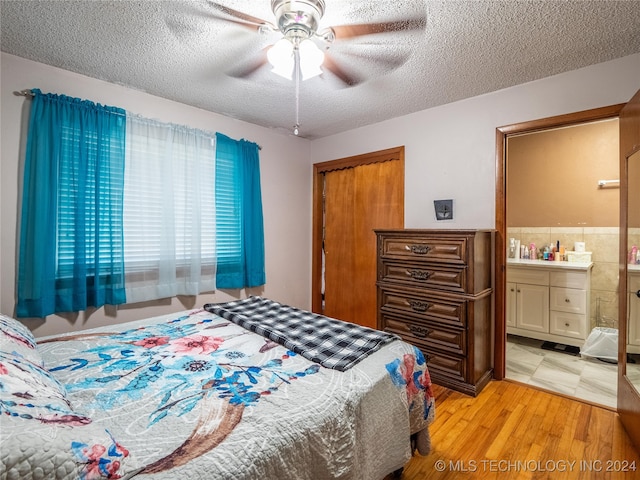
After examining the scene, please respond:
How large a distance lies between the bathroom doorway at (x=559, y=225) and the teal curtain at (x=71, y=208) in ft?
10.3

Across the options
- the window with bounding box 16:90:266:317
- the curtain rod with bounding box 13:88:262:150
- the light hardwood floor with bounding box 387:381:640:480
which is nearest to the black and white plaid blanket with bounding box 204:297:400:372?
the light hardwood floor with bounding box 387:381:640:480

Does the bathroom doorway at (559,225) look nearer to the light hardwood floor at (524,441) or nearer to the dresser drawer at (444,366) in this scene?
the light hardwood floor at (524,441)

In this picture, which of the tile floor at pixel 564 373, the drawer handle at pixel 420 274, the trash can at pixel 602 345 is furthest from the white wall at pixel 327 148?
the trash can at pixel 602 345

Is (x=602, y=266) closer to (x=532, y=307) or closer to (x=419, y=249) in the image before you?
(x=532, y=307)

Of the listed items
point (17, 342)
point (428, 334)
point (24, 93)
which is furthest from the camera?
point (428, 334)

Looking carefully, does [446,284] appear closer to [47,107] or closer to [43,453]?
[43,453]

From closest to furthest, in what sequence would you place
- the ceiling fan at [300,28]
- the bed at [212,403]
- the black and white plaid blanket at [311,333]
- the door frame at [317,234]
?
the bed at [212,403] → the black and white plaid blanket at [311,333] → the ceiling fan at [300,28] → the door frame at [317,234]

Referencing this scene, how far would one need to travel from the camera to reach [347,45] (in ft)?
6.39

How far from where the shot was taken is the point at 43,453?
613mm

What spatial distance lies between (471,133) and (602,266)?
2.17 m

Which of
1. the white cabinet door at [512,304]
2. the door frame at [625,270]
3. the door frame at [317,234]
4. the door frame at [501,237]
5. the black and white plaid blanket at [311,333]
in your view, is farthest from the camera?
the door frame at [317,234]

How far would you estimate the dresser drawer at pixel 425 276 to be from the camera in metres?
2.40

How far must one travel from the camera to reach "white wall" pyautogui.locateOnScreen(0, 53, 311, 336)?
2.13 meters

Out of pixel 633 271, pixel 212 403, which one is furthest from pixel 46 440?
pixel 633 271
